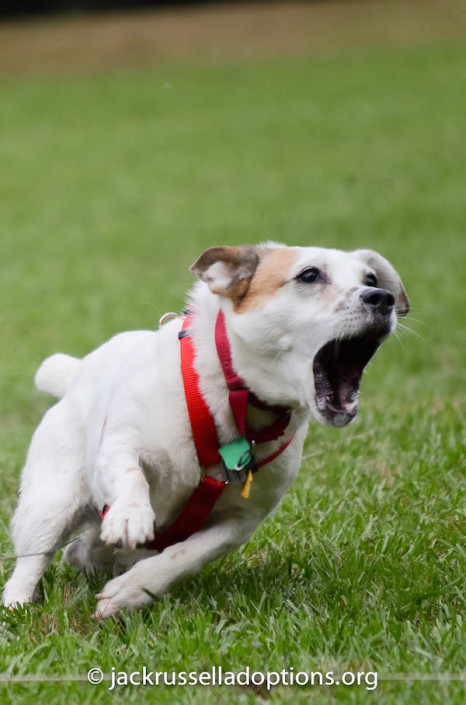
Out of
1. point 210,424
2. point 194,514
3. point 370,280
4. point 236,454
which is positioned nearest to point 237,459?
point 236,454

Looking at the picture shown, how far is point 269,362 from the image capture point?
331cm

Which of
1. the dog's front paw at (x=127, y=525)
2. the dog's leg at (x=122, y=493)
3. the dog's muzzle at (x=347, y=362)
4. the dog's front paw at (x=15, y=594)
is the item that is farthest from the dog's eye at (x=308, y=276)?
the dog's front paw at (x=15, y=594)

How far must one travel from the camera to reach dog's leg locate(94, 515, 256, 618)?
130 inches

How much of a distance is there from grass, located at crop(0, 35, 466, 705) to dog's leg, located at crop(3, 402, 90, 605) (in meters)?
0.11

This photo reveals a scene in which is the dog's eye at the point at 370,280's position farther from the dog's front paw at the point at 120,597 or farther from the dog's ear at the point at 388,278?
the dog's front paw at the point at 120,597

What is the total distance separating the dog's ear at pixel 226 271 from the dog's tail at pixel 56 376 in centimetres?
98

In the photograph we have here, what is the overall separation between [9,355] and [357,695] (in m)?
5.57

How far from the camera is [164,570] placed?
3.34m

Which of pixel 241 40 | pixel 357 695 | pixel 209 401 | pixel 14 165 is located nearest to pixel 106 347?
pixel 209 401

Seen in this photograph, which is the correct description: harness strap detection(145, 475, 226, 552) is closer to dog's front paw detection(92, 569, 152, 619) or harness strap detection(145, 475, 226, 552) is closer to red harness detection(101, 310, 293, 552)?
red harness detection(101, 310, 293, 552)

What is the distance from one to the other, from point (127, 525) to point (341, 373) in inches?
32.7

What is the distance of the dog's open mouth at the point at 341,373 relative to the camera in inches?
127

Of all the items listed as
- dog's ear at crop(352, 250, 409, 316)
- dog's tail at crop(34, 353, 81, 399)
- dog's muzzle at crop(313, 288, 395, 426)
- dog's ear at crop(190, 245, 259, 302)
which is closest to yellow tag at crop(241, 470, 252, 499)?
dog's muzzle at crop(313, 288, 395, 426)

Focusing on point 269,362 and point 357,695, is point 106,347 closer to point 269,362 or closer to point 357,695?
point 269,362
